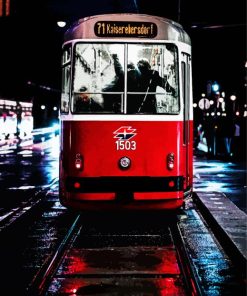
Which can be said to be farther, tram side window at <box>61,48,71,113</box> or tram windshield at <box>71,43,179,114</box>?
tram side window at <box>61,48,71,113</box>

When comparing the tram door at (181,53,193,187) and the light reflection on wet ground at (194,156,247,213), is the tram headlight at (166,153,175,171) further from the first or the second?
the light reflection on wet ground at (194,156,247,213)

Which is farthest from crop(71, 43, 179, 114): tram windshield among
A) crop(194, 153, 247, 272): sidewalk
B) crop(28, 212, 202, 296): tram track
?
crop(28, 212, 202, 296): tram track

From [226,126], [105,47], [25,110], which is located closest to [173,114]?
[105,47]

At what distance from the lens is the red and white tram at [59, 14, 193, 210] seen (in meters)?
11.0

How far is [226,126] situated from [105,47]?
711 inches

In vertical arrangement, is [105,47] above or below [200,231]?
above

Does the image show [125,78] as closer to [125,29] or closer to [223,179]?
[125,29]

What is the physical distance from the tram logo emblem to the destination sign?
1617 mm

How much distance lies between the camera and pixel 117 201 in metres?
11.0

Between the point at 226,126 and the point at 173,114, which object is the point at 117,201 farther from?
the point at 226,126

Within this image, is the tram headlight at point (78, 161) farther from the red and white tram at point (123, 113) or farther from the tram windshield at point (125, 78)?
the tram windshield at point (125, 78)

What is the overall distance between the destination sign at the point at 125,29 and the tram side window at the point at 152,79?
0.22 metres

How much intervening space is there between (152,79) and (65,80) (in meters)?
1.57

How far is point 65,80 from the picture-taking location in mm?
11406
